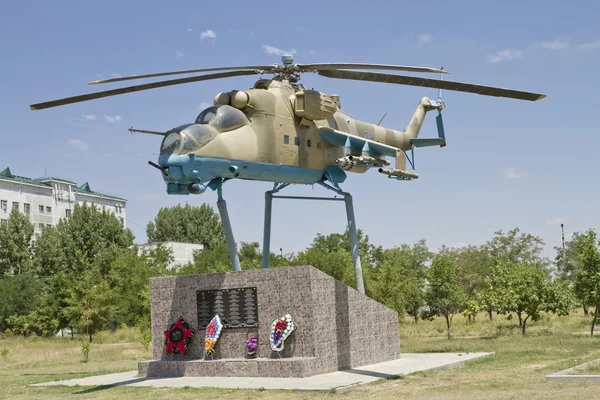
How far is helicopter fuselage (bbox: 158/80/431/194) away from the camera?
55.4 ft

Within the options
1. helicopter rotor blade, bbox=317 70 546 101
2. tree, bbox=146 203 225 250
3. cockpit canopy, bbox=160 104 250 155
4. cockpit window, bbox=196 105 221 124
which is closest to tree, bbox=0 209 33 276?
tree, bbox=146 203 225 250

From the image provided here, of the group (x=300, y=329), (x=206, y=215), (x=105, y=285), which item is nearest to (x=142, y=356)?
(x=300, y=329)

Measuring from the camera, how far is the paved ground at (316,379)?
16375 millimetres

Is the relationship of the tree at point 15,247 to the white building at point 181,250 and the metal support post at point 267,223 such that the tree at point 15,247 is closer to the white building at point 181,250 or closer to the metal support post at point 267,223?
the white building at point 181,250

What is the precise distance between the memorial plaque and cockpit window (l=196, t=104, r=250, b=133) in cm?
428

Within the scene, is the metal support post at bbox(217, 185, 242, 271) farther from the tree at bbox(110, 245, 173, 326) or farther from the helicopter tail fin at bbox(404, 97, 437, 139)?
the tree at bbox(110, 245, 173, 326)

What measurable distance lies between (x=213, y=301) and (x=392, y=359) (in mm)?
6006

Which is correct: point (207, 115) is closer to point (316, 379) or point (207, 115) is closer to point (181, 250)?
point (316, 379)

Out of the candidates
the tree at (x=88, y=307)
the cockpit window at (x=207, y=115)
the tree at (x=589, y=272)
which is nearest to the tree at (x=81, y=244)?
the tree at (x=88, y=307)

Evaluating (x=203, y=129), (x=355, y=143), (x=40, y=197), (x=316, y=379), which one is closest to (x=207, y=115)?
(x=203, y=129)

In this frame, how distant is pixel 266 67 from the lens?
64.3 feet

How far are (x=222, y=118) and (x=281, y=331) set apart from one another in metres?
5.50

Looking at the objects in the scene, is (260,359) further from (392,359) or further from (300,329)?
(392,359)

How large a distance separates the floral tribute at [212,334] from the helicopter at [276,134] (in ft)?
12.2
